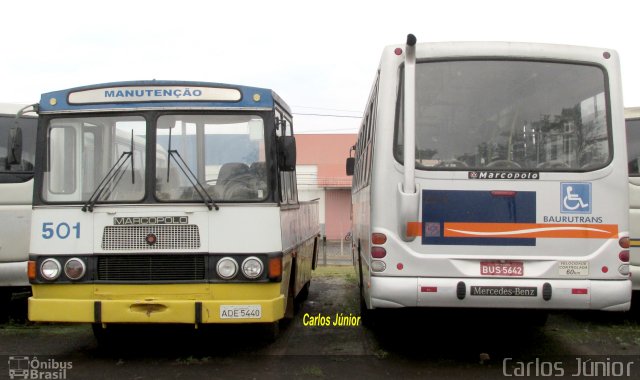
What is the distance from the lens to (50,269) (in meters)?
6.34

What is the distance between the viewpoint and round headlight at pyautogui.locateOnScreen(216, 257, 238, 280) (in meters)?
6.30

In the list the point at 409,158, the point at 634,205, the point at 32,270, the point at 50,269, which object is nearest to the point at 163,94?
the point at 50,269

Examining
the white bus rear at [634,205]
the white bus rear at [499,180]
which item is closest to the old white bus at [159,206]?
the white bus rear at [499,180]

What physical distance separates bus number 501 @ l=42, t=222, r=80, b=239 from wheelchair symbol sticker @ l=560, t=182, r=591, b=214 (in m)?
4.82

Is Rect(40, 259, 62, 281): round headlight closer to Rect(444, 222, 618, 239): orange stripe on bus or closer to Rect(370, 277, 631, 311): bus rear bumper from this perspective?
Rect(370, 277, 631, 311): bus rear bumper

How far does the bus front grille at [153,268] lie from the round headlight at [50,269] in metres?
0.42

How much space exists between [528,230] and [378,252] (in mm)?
1437

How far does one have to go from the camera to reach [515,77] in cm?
615

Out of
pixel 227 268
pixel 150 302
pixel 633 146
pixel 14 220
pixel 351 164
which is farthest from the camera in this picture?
pixel 351 164

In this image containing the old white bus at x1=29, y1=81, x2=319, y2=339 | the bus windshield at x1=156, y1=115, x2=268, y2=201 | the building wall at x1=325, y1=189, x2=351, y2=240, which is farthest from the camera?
the building wall at x1=325, y1=189, x2=351, y2=240

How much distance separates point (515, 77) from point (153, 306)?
4213mm

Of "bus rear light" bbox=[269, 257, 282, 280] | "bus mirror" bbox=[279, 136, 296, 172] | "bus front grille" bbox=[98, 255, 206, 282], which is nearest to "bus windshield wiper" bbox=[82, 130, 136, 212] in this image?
"bus front grille" bbox=[98, 255, 206, 282]

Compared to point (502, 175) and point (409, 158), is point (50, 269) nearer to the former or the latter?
point (409, 158)

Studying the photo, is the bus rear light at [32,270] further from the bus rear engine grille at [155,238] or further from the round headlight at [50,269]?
the bus rear engine grille at [155,238]
